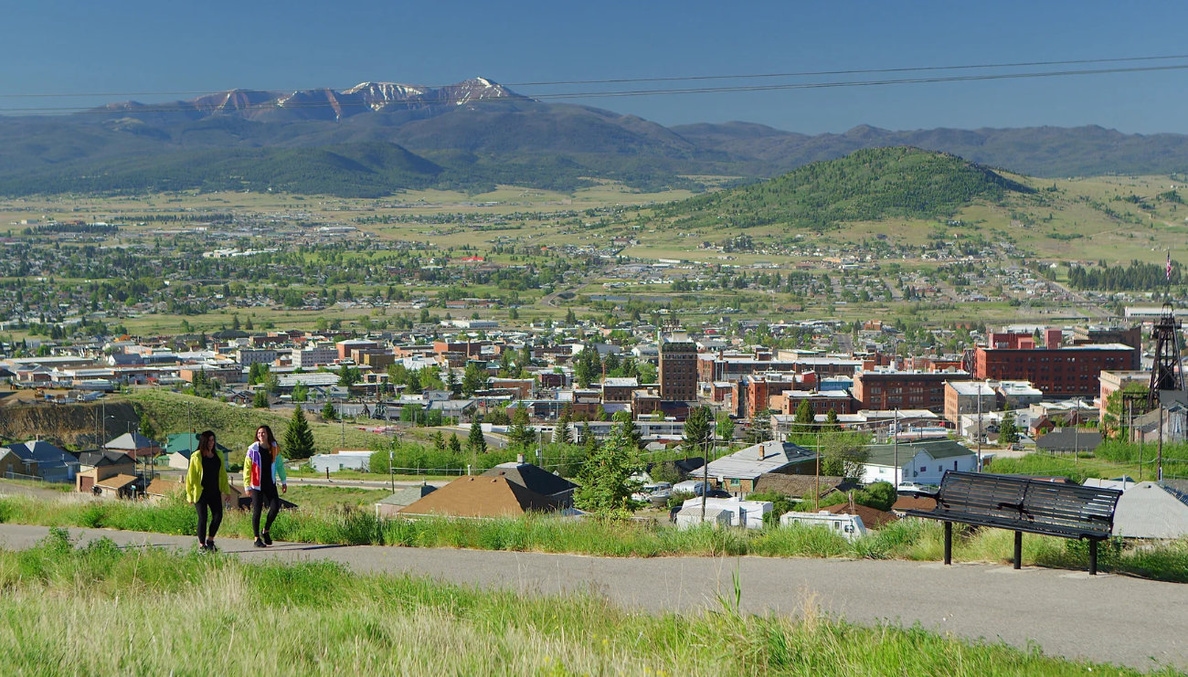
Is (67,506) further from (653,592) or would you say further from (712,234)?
(712,234)

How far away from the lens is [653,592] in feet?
16.9

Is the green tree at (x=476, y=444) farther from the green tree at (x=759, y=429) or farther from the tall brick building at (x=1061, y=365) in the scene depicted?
the tall brick building at (x=1061, y=365)

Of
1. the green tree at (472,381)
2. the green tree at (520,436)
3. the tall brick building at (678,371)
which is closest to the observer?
the green tree at (520,436)

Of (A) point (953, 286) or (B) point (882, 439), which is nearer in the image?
(B) point (882, 439)

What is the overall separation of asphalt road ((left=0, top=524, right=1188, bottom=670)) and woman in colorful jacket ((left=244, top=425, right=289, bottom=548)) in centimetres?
20

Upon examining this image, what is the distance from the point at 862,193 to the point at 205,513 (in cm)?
14067

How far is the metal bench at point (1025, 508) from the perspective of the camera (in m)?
5.23

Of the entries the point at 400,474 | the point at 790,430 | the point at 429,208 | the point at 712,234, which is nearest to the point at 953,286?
the point at 712,234

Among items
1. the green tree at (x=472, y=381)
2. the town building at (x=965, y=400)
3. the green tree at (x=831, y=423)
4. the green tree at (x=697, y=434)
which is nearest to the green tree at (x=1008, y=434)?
the green tree at (x=831, y=423)

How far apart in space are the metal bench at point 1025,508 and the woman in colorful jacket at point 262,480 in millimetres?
3202

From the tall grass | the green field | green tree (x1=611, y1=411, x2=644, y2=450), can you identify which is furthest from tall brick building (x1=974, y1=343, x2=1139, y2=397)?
the green field

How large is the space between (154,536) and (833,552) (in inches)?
145

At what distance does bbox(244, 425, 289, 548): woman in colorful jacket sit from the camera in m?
6.62

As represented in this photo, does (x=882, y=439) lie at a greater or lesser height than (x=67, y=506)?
lesser
